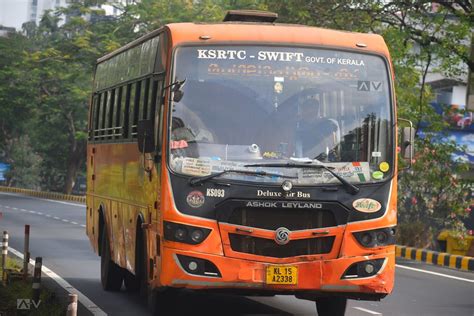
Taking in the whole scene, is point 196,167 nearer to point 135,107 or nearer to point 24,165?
point 135,107

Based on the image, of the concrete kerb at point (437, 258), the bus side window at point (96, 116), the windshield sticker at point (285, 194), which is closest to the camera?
the windshield sticker at point (285, 194)

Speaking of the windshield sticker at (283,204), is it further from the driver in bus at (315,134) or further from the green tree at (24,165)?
the green tree at (24,165)

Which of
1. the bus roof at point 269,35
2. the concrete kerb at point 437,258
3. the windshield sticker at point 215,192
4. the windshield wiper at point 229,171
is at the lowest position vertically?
the concrete kerb at point 437,258

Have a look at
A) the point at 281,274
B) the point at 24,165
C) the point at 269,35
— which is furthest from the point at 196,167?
the point at 24,165

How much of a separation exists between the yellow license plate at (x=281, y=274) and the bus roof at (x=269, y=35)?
215cm

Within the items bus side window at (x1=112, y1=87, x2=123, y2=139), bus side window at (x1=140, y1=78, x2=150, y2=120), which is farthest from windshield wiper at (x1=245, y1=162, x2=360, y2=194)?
bus side window at (x1=112, y1=87, x2=123, y2=139)

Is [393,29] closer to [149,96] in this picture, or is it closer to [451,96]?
[149,96]

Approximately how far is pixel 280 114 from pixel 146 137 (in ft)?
4.35

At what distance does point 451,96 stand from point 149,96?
51.6 m

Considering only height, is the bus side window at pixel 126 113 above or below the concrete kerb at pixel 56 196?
above

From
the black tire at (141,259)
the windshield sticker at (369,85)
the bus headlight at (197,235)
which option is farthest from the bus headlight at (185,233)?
the windshield sticker at (369,85)

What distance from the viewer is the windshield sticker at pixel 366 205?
36.1ft

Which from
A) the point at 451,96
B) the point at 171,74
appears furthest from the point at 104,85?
the point at 451,96

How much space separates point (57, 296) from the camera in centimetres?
1393
